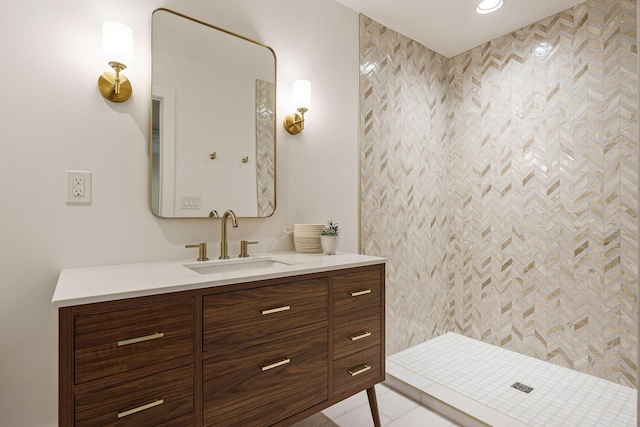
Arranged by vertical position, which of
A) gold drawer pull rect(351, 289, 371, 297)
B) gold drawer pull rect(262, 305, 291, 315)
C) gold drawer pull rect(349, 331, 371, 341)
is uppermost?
gold drawer pull rect(262, 305, 291, 315)

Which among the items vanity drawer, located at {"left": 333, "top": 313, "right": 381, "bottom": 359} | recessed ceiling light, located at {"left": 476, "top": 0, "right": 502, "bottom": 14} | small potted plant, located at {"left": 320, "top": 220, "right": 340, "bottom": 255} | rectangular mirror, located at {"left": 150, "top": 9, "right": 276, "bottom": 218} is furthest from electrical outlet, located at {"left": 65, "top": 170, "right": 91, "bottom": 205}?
recessed ceiling light, located at {"left": 476, "top": 0, "right": 502, "bottom": 14}

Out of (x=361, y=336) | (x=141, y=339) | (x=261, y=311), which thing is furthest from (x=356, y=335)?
(x=141, y=339)

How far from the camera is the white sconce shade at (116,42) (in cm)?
137

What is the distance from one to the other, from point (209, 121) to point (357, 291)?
3.70 ft

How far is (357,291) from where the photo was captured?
1.62m

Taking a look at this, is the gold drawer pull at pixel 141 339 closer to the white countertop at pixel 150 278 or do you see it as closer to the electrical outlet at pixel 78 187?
the white countertop at pixel 150 278

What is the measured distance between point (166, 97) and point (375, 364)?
1.65 metres

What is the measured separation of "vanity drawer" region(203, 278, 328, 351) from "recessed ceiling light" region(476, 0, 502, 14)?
2117 mm

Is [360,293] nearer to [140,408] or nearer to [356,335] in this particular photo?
[356,335]

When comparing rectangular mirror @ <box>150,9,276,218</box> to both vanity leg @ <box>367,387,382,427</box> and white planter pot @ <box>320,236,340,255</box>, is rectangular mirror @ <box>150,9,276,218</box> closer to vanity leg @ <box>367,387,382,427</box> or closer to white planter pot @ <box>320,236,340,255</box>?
white planter pot @ <box>320,236,340,255</box>

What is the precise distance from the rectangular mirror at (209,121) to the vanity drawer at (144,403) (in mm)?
777

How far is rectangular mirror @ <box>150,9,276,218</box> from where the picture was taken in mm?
1586

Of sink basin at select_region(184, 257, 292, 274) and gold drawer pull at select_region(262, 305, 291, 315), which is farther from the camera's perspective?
sink basin at select_region(184, 257, 292, 274)

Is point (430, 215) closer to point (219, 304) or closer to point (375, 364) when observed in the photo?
point (375, 364)
